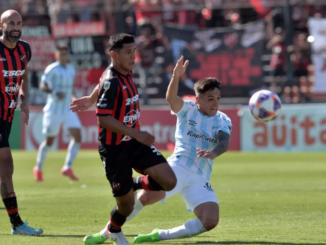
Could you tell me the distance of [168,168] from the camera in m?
6.22

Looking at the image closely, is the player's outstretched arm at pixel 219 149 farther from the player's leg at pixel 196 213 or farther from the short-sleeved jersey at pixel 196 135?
the player's leg at pixel 196 213

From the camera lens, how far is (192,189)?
6.77 m

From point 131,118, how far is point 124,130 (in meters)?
0.40

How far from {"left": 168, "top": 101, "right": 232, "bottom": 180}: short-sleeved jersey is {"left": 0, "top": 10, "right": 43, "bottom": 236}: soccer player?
188cm

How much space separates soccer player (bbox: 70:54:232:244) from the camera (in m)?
6.54

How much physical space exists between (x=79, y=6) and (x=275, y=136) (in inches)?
365

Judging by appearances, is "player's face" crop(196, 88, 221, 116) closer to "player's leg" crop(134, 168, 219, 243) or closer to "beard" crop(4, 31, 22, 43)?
"player's leg" crop(134, 168, 219, 243)

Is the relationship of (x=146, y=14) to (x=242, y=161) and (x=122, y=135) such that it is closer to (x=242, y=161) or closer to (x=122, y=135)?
(x=242, y=161)

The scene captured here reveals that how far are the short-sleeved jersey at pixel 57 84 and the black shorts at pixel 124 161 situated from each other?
8.07 meters

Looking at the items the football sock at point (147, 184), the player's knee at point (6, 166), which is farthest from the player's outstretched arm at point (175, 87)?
the player's knee at point (6, 166)

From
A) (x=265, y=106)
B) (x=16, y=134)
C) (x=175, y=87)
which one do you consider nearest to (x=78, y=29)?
(x=16, y=134)

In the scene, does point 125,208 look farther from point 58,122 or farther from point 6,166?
point 58,122

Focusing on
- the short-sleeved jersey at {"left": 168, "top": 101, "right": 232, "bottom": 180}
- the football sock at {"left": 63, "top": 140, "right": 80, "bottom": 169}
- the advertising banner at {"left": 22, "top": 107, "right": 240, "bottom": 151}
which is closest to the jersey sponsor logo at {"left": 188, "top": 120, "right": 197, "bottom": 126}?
the short-sleeved jersey at {"left": 168, "top": 101, "right": 232, "bottom": 180}

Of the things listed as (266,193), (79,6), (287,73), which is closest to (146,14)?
(79,6)
